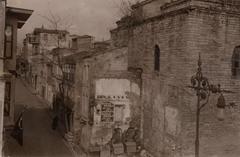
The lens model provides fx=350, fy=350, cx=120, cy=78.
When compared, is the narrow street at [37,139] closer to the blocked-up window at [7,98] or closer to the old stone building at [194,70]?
the blocked-up window at [7,98]

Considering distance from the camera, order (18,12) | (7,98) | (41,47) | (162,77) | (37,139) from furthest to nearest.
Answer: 1. (41,47)
2. (37,139)
3. (162,77)
4. (7,98)
5. (18,12)

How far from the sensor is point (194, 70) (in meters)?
14.6

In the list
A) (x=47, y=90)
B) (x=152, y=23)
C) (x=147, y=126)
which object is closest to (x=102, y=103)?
(x=147, y=126)

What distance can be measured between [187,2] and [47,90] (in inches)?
952

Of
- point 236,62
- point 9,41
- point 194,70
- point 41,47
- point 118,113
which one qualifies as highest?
point 41,47

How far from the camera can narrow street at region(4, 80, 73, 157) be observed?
20.4 m

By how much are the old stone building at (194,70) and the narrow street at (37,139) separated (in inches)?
299

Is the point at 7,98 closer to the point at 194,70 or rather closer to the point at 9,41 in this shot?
the point at 9,41

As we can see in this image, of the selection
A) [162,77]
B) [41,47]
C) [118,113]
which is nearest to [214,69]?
[162,77]

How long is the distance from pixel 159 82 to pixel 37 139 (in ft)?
35.0

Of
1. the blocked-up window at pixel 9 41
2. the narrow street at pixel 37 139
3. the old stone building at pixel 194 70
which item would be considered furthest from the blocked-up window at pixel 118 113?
the blocked-up window at pixel 9 41

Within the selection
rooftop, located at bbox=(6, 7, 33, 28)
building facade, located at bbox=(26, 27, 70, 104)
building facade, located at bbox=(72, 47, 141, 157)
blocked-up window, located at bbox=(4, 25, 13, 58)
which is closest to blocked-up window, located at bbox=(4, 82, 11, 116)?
blocked-up window, located at bbox=(4, 25, 13, 58)

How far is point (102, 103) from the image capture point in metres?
18.6

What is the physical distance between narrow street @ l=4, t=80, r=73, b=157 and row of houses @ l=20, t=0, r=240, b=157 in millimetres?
1091
